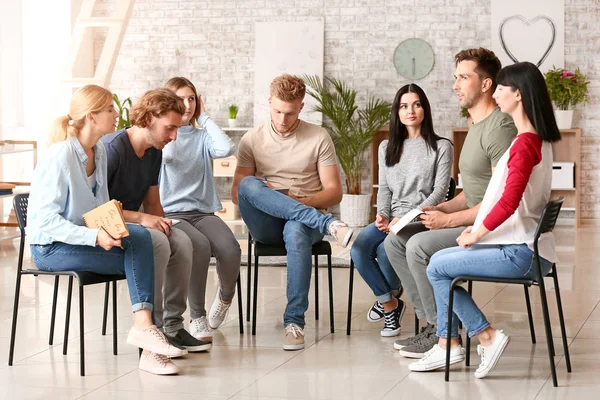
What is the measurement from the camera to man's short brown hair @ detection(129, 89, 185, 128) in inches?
A: 147

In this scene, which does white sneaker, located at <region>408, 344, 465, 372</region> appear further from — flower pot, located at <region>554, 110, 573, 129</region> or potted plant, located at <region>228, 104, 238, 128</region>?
potted plant, located at <region>228, 104, 238, 128</region>

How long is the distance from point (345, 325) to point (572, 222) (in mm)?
5335

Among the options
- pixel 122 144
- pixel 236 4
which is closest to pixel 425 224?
pixel 122 144

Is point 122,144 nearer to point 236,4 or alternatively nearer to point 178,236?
point 178,236

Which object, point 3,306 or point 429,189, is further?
point 3,306

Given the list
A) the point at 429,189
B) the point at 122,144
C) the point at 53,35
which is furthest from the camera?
the point at 53,35

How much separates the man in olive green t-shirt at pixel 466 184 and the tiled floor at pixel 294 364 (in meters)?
0.23

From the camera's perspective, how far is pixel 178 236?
3814 mm

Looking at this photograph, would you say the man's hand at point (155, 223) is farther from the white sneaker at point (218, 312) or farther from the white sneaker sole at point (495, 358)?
the white sneaker sole at point (495, 358)

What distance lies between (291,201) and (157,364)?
3.08 feet

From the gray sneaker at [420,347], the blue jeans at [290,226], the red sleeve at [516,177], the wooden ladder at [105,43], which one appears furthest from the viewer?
the wooden ladder at [105,43]

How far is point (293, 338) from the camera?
152 inches

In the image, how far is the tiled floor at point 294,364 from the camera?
3.24 m

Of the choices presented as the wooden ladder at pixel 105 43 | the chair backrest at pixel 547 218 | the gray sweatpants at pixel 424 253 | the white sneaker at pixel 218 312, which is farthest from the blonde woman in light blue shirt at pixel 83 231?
the wooden ladder at pixel 105 43
